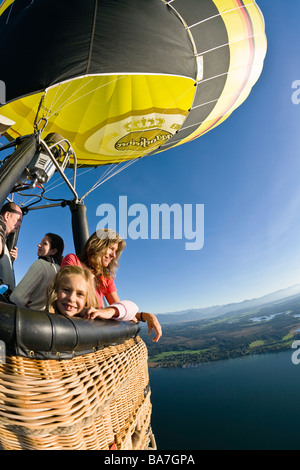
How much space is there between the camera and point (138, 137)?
5.11m

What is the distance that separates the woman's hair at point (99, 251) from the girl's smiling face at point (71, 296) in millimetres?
Result: 459

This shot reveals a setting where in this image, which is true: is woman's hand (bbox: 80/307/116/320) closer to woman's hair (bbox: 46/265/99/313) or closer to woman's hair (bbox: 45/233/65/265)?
woman's hair (bbox: 46/265/99/313)

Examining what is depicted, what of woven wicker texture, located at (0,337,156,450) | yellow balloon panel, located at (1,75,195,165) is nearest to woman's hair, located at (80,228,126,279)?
woven wicker texture, located at (0,337,156,450)

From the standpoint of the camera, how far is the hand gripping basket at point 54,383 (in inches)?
20.1

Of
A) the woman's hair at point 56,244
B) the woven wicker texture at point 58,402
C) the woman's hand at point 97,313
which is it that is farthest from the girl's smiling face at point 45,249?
the woven wicker texture at point 58,402

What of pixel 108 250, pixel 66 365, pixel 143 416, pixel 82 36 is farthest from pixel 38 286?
pixel 82 36

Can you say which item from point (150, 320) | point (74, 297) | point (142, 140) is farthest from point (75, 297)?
point (142, 140)

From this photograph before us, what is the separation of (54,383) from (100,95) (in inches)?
198

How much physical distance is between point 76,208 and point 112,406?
233 centimetres

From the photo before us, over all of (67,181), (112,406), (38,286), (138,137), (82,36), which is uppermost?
(138,137)

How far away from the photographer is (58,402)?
0.53m

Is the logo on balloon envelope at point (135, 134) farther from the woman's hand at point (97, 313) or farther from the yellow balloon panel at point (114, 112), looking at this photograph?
the woman's hand at point (97, 313)
